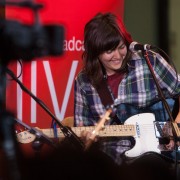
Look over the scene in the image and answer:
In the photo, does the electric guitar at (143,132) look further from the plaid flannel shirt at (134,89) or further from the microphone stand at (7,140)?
the microphone stand at (7,140)

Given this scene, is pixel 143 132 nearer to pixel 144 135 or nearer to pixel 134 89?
pixel 144 135

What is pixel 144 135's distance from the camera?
3035 millimetres

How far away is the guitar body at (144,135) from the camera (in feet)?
9.95

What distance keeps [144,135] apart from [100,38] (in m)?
0.62

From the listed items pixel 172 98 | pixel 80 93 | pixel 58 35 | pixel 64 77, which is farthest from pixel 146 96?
pixel 58 35

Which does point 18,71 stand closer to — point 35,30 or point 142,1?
point 142,1

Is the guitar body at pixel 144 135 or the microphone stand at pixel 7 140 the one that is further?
the guitar body at pixel 144 135

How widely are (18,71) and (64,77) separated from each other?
38 cm

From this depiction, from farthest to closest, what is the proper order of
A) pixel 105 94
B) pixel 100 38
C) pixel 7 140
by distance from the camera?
pixel 105 94 < pixel 100 38 < pixel 7 140

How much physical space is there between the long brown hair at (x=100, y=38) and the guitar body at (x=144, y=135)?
319 millimetres

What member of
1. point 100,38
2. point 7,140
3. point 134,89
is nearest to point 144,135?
point 134,89

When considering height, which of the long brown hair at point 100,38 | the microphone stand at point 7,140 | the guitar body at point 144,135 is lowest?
the guitar body at point 144,135

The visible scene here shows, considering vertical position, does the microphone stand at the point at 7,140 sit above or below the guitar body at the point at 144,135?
above

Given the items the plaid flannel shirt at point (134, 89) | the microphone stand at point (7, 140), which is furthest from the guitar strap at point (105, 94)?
the microphone stand at point (7, 140)
